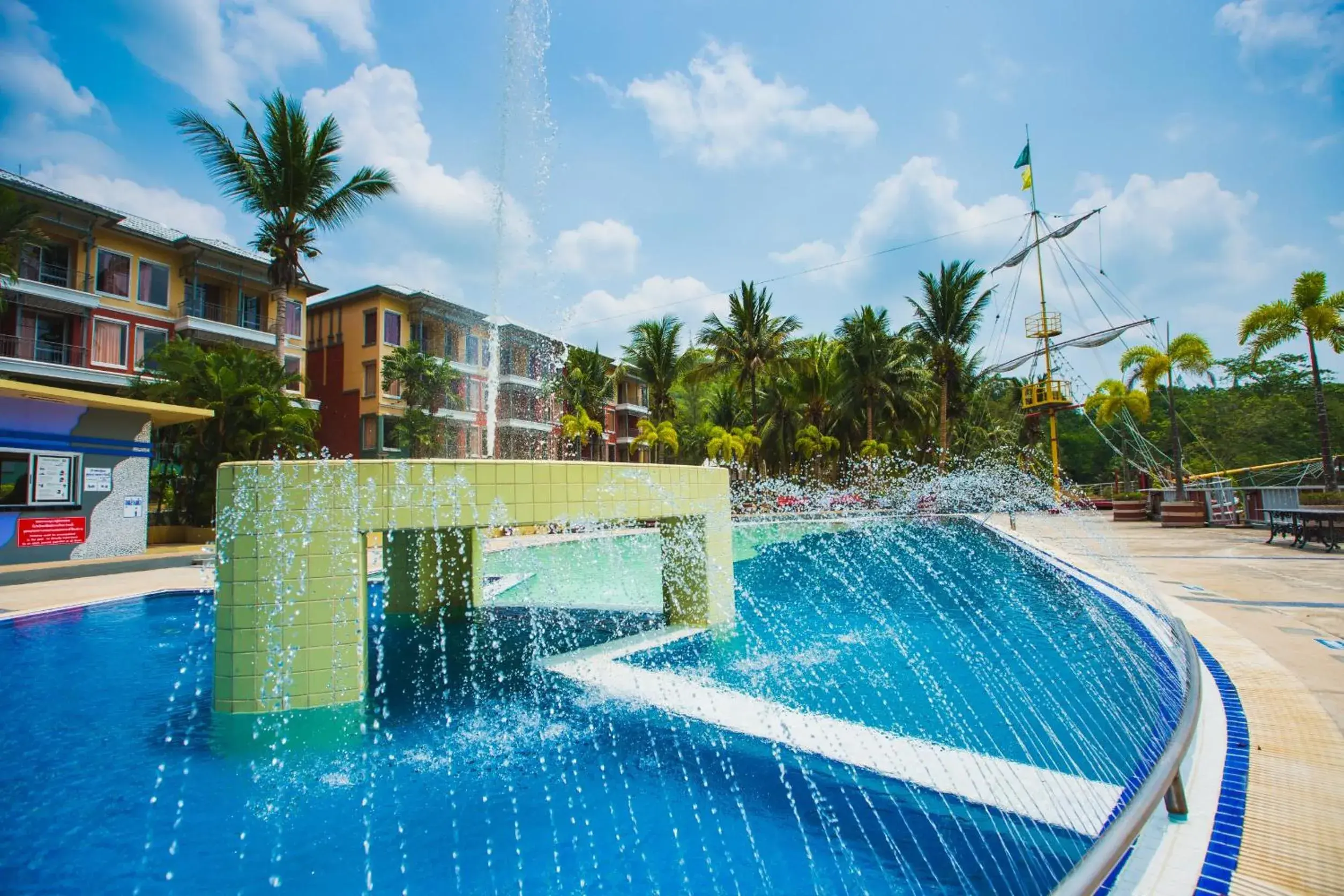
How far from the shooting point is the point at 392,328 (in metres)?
35.7

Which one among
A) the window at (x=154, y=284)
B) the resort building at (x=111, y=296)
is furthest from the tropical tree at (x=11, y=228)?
the window at (x=154, y=284)

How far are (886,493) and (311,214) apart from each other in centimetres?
3149

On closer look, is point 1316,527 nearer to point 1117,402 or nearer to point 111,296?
point 1117,402

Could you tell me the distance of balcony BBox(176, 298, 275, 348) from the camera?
28266 mm

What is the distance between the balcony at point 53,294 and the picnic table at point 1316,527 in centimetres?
3865

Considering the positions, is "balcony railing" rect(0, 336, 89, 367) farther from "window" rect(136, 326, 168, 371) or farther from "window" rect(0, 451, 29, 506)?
"window" rect(0, 451, 29, 506)

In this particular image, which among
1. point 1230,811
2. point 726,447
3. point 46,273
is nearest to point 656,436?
point 726,447

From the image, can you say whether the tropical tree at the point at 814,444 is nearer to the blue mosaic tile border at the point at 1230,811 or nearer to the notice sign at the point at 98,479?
the notice sign at the point at 98,479

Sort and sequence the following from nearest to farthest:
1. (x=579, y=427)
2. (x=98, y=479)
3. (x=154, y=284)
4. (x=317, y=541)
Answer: (x=317, y=541)
(x=98, y=479)
(x=154, y=284)
(x=579, y=427)

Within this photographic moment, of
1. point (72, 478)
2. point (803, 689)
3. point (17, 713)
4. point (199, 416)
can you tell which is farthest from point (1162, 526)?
point (72, 478)

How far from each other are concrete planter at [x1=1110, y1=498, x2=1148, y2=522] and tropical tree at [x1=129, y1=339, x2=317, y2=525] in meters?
32.6

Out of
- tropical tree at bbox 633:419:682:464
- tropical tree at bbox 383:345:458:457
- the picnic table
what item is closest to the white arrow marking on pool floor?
the picnic table

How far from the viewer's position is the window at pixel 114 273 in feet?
86.8

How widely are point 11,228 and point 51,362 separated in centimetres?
933
